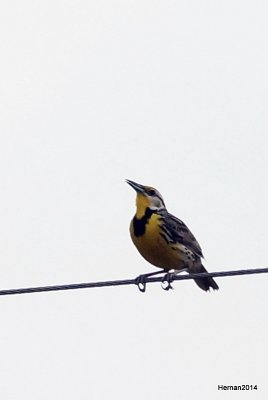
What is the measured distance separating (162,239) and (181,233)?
0.37 m

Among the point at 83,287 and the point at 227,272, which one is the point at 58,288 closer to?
the point at 83,287

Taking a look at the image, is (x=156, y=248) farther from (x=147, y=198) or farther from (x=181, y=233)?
(x=147, y=198)

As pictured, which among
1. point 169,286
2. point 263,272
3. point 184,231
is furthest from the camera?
point 184,231

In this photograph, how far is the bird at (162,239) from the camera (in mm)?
15148

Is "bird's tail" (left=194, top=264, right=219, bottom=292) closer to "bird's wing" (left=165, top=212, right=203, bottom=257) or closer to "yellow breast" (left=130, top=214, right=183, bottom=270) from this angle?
"bird's wing" (left=165, top=212, right=203, bottom=257)

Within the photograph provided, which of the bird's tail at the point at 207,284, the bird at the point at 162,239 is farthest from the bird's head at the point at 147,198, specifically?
the bird's tail at the point at 207,284

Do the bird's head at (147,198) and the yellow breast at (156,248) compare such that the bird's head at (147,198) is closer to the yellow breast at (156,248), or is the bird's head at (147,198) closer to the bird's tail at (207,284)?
the yellow breast at (156,248)

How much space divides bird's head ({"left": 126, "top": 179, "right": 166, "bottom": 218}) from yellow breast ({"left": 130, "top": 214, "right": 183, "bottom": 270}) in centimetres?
28

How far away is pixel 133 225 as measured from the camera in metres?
15.4

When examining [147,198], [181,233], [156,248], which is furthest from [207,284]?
[147,198]

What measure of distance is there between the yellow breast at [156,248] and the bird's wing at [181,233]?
14 centimetres

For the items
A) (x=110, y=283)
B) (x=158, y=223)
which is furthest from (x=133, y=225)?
(x=110, y=283)

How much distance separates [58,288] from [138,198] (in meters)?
4.29

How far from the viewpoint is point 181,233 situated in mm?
15523
